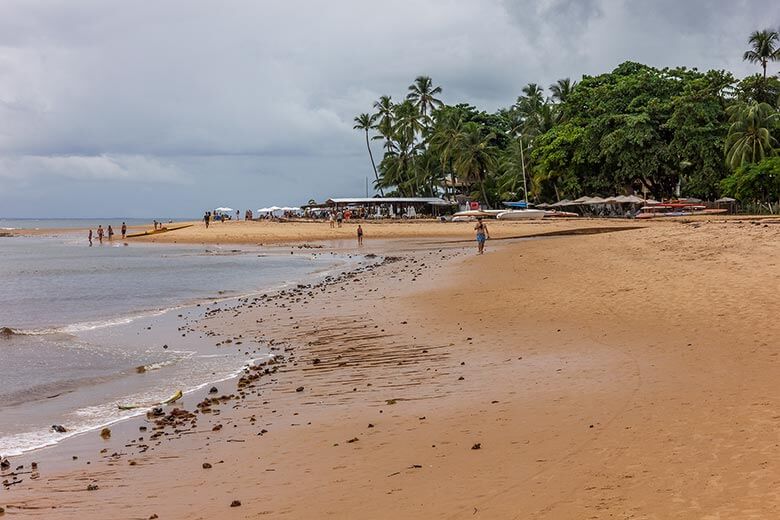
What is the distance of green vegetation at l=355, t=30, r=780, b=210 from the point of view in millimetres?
58750

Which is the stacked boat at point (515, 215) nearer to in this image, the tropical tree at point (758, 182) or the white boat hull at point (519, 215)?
the white boat hull at point (519, 215)

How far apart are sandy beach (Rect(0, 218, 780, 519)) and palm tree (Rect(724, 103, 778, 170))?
4730 centimetres

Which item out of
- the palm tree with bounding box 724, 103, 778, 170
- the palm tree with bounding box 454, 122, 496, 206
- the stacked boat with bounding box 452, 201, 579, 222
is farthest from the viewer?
the palm tree with bounding box 454, 122, 496, 206

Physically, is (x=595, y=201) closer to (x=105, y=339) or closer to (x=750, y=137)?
(x=750, y=137)

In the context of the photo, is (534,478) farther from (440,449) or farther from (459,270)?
(459,270)

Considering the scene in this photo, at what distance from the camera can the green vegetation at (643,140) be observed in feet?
193

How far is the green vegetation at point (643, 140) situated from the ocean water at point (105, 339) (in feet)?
Answer: 123

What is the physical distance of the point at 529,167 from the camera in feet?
275

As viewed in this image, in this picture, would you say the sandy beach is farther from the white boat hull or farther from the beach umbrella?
the beach umbrella

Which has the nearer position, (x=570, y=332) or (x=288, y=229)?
(x=570, y=332)

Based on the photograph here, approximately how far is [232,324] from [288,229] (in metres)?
54.6

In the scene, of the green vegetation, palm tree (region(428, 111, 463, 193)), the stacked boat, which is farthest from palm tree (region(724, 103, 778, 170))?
palm tree (region(428, 111, 463, 193))

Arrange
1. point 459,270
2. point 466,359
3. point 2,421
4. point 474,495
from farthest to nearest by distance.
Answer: point 459,270
point 466,359
point 2,421
point 474,495

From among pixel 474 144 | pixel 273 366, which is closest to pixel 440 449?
pixel 273 366
